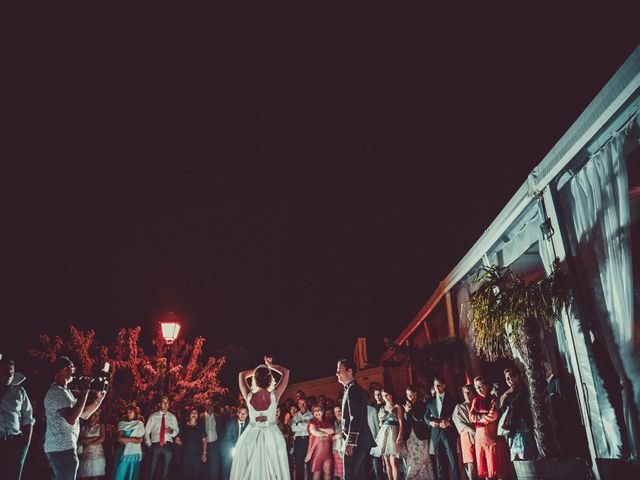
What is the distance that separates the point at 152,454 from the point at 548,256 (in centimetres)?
905

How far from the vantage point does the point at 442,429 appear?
301 inches

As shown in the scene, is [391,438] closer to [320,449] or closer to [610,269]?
[320,449]

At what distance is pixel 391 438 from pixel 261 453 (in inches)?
141

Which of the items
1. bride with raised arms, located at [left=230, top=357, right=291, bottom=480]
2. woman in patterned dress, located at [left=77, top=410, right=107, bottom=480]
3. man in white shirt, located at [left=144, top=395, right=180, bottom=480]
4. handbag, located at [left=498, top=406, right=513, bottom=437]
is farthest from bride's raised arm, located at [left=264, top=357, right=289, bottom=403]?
man in white shirt, located at [left=144, top=395, right=180, bottom=480]

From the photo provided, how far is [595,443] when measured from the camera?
4734mm

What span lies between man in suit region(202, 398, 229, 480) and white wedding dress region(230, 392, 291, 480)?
6.61 m

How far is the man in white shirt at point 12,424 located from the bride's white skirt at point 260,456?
2601mm

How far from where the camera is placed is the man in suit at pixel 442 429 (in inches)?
299

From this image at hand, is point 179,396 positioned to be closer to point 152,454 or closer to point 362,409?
point 152,454

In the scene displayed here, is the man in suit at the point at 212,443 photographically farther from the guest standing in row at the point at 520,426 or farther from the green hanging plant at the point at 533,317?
the green hanging plant at the point at 533,317

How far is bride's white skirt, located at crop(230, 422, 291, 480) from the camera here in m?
5.19

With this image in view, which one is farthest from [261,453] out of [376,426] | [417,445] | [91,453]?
[91,453]

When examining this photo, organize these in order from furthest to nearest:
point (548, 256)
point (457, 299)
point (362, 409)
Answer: point (457, 299), point (548, 256), point (362, 409)

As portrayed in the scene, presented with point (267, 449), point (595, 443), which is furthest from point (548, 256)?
point (267, 449)
